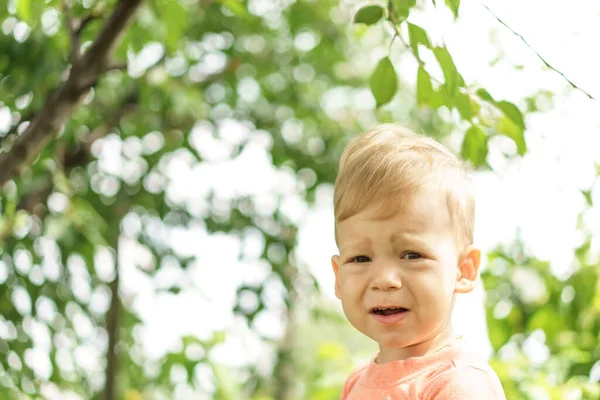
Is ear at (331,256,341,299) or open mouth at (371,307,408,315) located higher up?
open mouth at (371,307,408,315)

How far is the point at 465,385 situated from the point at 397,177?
0.76ft

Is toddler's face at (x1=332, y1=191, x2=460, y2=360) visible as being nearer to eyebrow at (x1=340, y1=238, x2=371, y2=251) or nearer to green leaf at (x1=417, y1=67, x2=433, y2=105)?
eyebrow at (x1=340, y1=238, x2=371, y2=251)

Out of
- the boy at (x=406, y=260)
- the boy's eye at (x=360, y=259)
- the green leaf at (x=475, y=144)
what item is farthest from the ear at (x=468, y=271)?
the green leaf at (x=475, y=144)

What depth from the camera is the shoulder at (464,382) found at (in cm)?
87

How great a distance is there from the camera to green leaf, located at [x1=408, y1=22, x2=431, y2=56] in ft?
3.32

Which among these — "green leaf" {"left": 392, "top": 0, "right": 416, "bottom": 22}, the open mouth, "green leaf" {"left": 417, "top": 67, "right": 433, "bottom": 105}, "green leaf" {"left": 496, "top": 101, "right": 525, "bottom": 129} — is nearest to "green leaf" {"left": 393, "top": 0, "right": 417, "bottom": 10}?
"green leaf" {"left": 392, "top": 0, "right": 416, "bottom": 22}

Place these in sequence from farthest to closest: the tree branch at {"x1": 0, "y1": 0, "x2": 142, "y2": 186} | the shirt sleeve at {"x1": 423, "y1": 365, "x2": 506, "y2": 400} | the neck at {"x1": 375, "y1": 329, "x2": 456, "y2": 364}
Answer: the tree branch at {"x1": 0, "y1": 0, "x2": 142, "y2": 186} → the neck at {"x1": 375, "y1": 329, "x2": 456, "y2": 364} → the shirt sleeve at {"x1": 423, "y1": 365, "x2": 506, "y2": 400}

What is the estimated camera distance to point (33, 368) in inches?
98.8

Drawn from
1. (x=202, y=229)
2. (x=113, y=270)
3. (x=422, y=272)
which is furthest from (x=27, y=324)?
(x=422, y=272)

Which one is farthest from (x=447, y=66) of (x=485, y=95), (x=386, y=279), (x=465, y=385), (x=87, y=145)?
(x=87, y=145)

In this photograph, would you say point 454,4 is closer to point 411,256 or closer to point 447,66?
point 447,66

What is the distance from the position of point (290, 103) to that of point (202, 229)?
0.54 m

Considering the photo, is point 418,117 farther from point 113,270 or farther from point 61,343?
point 61,343

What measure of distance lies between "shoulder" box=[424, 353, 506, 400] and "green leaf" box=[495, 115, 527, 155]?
1.23 ft
